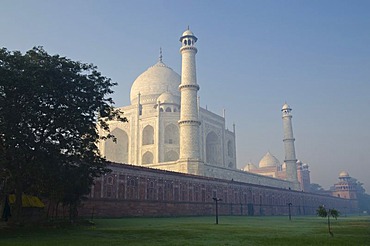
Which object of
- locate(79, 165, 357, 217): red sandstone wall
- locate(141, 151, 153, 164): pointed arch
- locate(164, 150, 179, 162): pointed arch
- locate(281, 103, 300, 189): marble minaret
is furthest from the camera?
locate(281, 103, 300, 189): marble minaret

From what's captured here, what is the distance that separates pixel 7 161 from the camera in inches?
556

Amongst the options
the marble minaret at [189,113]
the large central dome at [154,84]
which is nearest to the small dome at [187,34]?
the marble minaret at [189,113]

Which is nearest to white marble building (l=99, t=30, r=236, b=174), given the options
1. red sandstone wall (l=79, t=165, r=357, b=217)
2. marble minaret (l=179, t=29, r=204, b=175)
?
marble minaret (l=179, t=29, r=204, b=175)

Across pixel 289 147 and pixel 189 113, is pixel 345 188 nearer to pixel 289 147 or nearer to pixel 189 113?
pixel 289 147

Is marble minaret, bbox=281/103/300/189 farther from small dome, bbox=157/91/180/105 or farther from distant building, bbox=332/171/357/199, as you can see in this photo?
distant building, bbox=332/171/357/199

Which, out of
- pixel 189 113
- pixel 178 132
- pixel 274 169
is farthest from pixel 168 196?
pixel 274 169

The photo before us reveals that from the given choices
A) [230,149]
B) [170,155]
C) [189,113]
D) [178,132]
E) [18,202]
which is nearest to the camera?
[18,202]

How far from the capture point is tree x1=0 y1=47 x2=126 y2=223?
14352 millimetres

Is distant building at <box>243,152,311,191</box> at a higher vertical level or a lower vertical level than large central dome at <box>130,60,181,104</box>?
lower

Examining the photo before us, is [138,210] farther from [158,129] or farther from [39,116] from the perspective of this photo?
[158,129]

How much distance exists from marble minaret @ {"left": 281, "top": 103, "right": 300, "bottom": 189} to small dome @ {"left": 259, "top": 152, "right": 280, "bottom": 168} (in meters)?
19.9

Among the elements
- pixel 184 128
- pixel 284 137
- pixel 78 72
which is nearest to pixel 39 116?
pixel 78 72

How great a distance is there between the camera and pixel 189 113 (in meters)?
39.8

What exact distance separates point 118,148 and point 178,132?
360 inches
